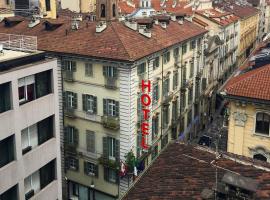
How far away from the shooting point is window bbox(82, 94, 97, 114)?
1816 inches

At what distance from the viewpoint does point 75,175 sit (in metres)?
50.9

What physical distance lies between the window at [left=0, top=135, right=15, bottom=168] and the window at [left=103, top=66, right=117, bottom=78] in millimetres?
18386

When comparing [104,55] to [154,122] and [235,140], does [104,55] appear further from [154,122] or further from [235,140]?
[235,140]

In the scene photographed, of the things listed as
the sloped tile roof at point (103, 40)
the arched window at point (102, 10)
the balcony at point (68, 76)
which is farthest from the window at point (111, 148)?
the arched window at point (102, 10)

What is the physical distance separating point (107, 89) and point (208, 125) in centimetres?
Result: 4062

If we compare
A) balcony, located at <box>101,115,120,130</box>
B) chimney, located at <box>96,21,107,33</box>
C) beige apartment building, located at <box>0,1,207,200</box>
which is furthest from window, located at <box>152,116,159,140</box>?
chimney, located at <box>96,21,107,33</box>

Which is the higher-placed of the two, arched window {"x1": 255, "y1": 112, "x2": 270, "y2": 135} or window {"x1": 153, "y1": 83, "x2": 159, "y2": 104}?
arched window {"x1": 255, "y1": 112, "x2": 270, "y2": 135}

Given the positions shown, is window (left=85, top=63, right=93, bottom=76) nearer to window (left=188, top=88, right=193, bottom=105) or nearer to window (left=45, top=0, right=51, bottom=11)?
window (left=188, top=88, right=193, bottom=105)

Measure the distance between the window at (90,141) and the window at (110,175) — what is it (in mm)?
2756

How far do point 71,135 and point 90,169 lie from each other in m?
4.75

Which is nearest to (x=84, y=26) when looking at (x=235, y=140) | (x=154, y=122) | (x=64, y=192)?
(x=154, y=122)

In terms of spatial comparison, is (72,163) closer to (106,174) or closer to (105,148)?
(106,174)

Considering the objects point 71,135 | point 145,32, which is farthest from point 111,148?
point 145,32

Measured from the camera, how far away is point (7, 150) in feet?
90.6
